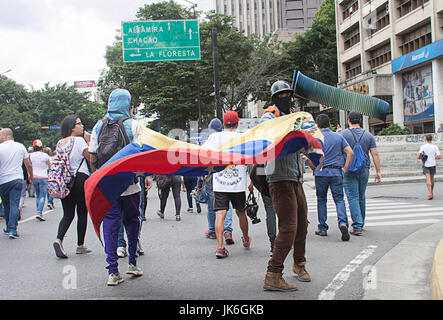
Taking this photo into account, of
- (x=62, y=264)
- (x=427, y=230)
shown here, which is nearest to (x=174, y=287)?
(x=62, y=264)

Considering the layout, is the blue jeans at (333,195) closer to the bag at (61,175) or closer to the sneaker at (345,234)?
the sneaker at (345,234)

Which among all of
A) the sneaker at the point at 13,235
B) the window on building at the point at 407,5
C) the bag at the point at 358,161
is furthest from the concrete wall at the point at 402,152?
the sneaker at the point at 13,235

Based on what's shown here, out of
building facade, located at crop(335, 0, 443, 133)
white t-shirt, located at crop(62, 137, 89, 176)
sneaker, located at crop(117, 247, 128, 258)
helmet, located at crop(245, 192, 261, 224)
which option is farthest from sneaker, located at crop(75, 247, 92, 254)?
building facade, located at crop(335, 0, 443, 133)

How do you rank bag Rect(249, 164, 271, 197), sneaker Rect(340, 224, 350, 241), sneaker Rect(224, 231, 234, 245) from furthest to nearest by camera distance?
sneaker Rect(224, 231, 234, 245)
sneaker Rect(340, 224, 350, 241)
bag Rect(249, 164, 271, 197)

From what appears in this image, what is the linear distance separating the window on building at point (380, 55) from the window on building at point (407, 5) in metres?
2.96

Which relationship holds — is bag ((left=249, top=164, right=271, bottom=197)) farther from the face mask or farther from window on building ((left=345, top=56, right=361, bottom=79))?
window on building ((left=345, top=56, right=361, bottom=79))

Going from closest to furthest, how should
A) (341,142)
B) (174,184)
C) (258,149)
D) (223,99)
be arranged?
(258,149) < (341,142) < (174,184) < (223,99)

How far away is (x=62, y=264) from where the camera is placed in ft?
19.2

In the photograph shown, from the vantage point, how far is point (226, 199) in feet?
20.9

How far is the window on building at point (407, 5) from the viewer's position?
31.1 meters

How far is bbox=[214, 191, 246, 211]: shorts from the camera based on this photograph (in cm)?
632

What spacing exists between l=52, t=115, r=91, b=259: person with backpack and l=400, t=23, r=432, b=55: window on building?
29.7 m
